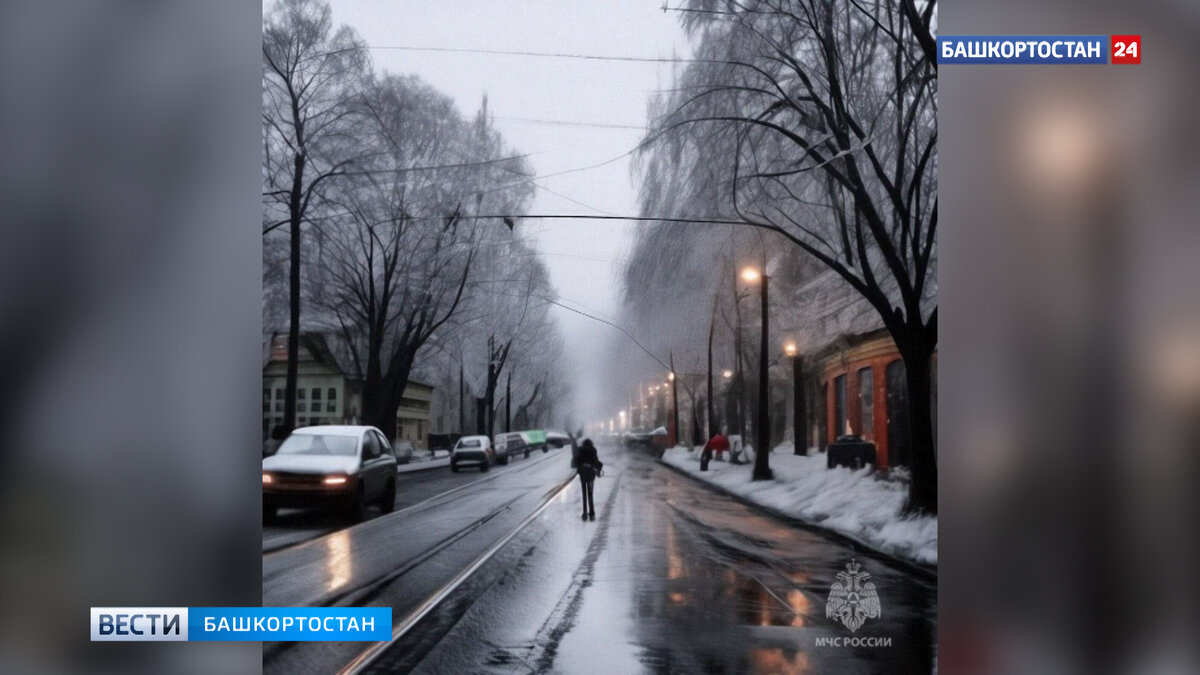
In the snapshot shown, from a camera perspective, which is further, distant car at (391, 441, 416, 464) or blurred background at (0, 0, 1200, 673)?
distant car at (391, 441, 416, 464)

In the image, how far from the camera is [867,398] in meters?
2.66

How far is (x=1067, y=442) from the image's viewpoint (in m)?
2.57

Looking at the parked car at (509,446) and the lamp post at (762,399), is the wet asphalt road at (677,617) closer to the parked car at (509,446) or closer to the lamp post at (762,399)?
the lamp post at (762,399)

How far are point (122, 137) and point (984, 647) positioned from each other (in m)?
3.17

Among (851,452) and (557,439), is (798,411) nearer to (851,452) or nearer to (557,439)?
(851,452)

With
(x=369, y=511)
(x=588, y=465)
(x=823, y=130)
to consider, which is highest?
(x=823, y=130)

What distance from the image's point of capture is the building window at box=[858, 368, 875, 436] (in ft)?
8.67

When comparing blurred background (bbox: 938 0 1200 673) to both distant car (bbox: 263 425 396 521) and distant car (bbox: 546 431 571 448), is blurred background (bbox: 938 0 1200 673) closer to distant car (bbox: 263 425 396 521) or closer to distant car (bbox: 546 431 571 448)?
distant car (bbox: 546 431 571 448)

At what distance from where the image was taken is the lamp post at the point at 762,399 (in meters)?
2.79

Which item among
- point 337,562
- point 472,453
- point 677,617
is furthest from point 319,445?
point 677,617

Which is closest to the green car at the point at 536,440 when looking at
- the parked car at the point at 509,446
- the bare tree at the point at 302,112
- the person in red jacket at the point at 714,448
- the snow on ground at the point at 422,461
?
the parked car at the point at 509,446

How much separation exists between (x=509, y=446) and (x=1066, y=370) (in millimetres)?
1788

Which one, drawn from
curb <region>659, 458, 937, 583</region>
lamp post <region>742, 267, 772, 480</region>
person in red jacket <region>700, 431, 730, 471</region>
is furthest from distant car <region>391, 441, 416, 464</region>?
lamp post <region>742, 267, 772, 480</region>

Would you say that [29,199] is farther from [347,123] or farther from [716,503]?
[716,503]
